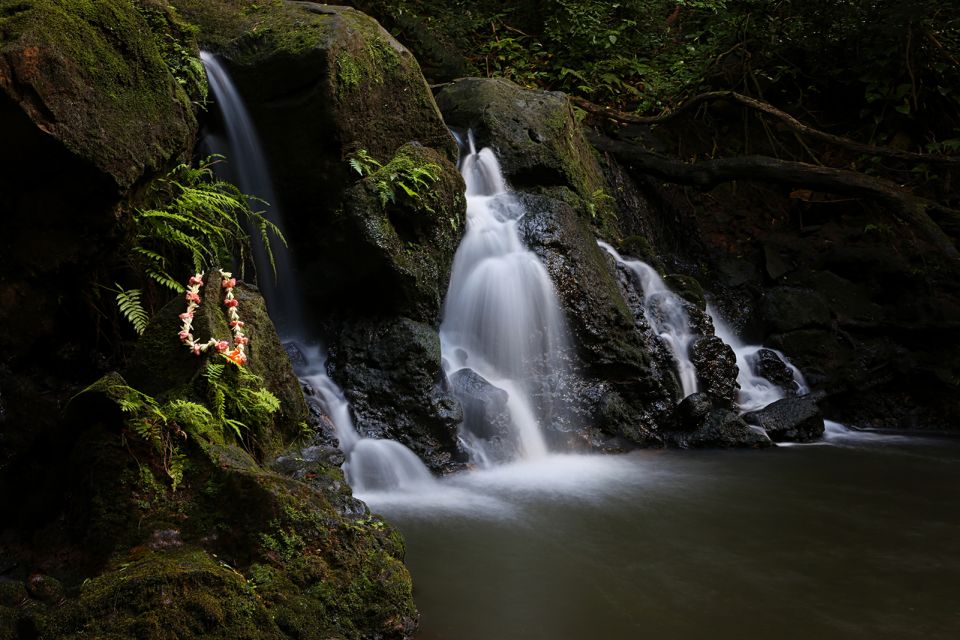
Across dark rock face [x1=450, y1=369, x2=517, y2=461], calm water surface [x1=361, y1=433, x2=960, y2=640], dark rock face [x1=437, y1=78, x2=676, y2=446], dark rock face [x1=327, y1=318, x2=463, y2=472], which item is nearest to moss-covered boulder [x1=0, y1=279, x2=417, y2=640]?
calm water surface [x1=361, y1=433, x2=960, y2=640]

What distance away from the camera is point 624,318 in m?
8.12

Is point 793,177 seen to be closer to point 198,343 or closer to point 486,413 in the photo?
point 486,413

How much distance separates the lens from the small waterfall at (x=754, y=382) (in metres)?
8.85

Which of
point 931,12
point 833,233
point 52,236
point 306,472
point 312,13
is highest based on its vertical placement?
point 931,12

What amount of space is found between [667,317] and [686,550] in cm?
443

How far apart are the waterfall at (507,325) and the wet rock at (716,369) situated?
175 centimetres

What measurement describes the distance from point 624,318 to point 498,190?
2188 mm

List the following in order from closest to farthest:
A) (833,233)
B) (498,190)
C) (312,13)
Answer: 1. (312,13)
2. (498,190)
3. (833,233)

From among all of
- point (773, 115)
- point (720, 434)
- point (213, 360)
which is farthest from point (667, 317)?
point (213, 360)

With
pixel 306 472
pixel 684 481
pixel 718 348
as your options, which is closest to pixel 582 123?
pixel 718 348

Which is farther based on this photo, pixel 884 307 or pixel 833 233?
pixel 833 233

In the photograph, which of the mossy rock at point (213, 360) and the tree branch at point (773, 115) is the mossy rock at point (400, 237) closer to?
the mossy rock at point (213, 360)

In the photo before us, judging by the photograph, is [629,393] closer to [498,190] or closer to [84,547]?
[498,190]

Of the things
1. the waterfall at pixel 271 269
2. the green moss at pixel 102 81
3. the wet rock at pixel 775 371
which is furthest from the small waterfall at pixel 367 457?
the wet rock at pixel 775 371
